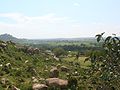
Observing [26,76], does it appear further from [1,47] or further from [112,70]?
[112,70]

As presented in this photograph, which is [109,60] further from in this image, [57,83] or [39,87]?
[57,83]

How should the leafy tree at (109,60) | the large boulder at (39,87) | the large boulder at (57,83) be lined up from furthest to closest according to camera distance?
1. the large boulder at (57,83)
2. the large boulder at (39,87)
3. the leafy tree at (109,60)

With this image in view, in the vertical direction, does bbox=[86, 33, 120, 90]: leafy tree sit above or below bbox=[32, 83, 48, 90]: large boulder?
above

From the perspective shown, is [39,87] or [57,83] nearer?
[39,87]

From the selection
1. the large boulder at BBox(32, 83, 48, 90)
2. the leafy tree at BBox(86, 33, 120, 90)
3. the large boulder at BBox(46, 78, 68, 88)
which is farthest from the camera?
the large boulder at BBox(46, 78, 68, 88)

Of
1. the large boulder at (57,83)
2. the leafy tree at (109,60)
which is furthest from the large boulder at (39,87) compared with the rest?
the leafy tree at (109,60)

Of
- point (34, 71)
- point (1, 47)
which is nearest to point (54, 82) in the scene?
point (34, 71)

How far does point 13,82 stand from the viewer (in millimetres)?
43281

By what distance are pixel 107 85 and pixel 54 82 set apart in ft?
111

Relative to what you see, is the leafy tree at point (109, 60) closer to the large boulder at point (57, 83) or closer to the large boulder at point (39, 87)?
the large boulder at point (39, 87)

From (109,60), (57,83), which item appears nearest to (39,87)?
(57,83)

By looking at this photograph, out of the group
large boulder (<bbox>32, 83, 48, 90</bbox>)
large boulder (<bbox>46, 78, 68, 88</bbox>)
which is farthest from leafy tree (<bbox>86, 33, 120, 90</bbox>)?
large boulder (<bbox>46, 78, 68, 88</bbox>)

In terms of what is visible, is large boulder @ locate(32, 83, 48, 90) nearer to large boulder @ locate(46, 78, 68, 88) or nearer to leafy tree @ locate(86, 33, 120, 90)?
large boulder @ locate(46, 78, 68, 88)

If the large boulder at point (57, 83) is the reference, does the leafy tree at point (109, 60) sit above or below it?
above
